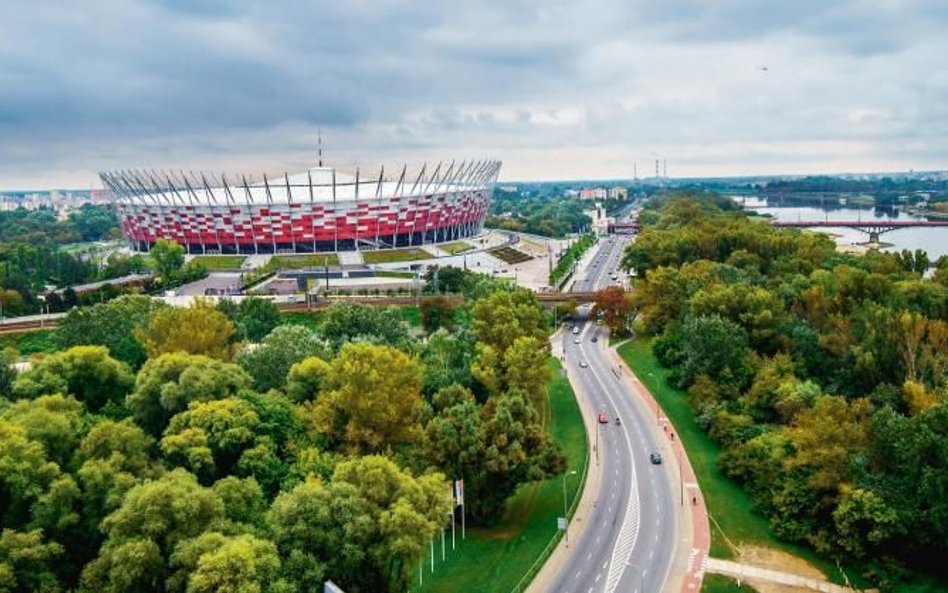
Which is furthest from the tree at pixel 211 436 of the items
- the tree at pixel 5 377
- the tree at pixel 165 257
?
the tree at pixel 165 257

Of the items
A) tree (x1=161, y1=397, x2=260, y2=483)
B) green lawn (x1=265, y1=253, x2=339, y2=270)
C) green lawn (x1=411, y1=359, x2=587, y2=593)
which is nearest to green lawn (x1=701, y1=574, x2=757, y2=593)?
green lawn (x1=411, y1=359, x2=587, y2=593)

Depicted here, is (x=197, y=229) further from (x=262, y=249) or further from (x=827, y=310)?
(x=827, y=310)

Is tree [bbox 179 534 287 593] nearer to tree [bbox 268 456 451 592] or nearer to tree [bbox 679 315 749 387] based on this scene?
tree [bbox 268 456 451 592]

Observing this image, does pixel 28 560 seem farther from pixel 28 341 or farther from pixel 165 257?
pixel 165 257

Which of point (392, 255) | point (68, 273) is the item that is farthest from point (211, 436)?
point (68, 273)

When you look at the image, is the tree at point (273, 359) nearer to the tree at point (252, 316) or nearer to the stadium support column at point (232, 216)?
the tree at point (252, 316)

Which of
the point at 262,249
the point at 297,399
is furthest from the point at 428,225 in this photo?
the point at 297,399
